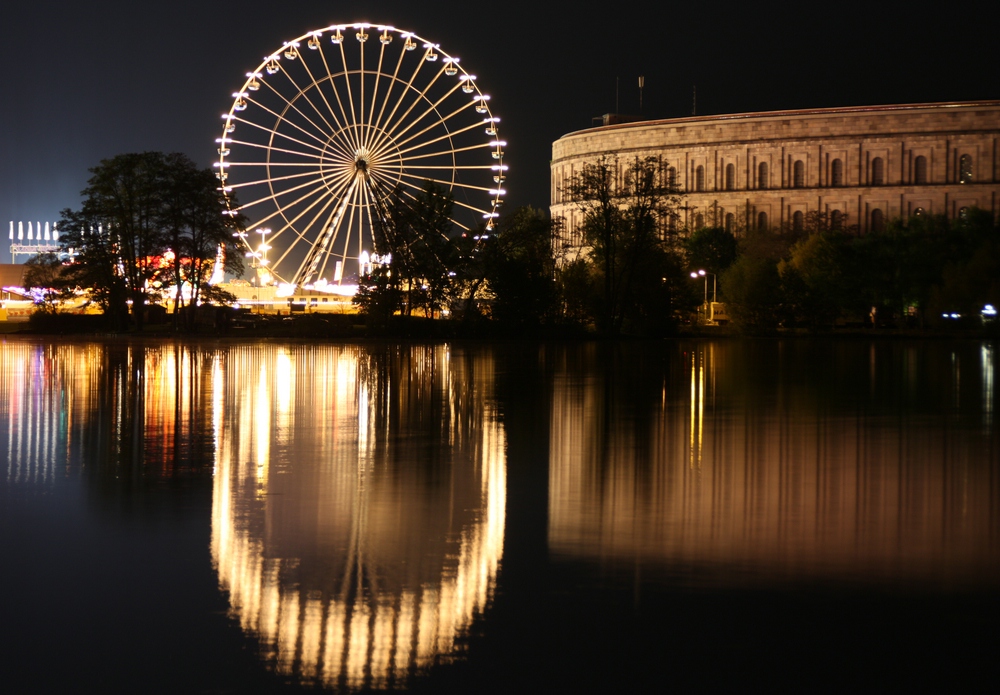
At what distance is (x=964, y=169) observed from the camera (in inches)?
5069

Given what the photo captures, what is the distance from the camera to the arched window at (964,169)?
128 metres

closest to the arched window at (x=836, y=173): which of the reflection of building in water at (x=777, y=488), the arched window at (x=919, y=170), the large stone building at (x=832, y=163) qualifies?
the large stone building at (x=832, y=163)

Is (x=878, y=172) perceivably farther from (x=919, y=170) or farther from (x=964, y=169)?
(x=964, y=169)

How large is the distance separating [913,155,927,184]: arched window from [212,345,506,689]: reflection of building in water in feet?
391

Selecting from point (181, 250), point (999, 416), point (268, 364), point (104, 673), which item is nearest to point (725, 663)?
point (104, 673)

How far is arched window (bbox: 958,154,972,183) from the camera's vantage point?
421 ft

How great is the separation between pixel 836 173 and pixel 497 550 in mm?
130292

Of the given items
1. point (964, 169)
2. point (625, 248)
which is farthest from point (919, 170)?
point (625, 248)

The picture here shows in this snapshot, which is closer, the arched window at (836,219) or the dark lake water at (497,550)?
the dark lake water at (497,550)

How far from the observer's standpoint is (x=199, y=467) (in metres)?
13.1

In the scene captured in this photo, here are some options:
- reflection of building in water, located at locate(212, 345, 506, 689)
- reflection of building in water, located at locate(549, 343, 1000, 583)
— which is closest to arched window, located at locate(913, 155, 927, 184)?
reflection of building in water, located at locate(549, 343, 1000, 583)

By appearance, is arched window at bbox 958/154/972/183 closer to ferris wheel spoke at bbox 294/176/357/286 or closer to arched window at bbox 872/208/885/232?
arched window at bbox 872/208/885/232

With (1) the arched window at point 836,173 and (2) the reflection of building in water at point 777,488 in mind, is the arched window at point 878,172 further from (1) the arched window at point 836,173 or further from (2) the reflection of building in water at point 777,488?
(2) the reflection of building in water at point 777,488

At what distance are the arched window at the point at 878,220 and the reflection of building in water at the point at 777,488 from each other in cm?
11377
